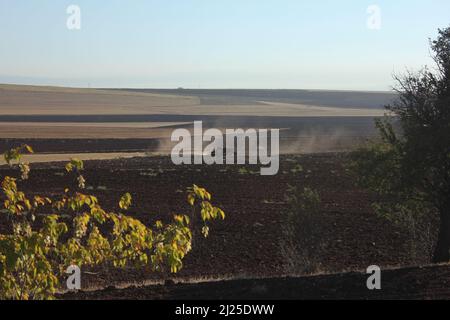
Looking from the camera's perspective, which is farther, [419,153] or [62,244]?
[419,153]

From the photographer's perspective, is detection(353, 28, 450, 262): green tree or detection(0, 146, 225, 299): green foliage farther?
detection(353, 28, 450, 262): green tree

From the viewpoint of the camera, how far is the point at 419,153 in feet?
41.1

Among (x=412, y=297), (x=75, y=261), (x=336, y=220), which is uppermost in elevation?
(x=75, y=261)

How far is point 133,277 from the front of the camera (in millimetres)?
14047

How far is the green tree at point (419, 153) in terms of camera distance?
1252cm

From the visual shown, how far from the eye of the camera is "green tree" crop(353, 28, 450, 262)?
493 inches

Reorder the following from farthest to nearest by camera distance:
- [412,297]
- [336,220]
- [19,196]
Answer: [336,220] < [412,297] < [19,196]

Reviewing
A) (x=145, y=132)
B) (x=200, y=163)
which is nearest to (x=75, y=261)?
(x=200, y=163)

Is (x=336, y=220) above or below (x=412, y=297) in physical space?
below

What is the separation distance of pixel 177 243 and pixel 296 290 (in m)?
3.56

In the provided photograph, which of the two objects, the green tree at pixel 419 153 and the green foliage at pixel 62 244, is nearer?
the green foliage at pixel 62 244

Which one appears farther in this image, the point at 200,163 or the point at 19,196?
the point at 200,163
